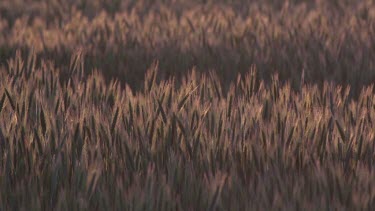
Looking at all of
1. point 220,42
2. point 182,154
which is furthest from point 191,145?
point 220,42

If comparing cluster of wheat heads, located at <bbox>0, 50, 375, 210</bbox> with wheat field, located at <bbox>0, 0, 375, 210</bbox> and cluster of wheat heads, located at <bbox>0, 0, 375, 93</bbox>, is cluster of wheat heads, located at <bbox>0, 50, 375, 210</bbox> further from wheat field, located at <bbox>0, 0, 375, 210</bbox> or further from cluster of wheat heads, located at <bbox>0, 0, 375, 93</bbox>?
cluster of wheat heads, located at <bbox>0, 0, 375, 93</bbox>

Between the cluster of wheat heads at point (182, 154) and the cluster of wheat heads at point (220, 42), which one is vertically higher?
the cluster of wheat heads at point (182, 154)

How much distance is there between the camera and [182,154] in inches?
92.0

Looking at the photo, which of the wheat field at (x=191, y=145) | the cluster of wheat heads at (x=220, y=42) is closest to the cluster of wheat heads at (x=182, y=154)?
the wheat field at (x=191, y=145)

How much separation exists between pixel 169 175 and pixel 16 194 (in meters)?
0.37

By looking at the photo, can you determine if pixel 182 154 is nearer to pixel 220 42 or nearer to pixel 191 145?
pixel 191 145

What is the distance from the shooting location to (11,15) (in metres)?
5.97

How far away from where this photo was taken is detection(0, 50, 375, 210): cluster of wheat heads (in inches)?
78.4

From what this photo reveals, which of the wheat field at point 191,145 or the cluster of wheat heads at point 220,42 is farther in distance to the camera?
the cluster of wheat heads at point 220,42

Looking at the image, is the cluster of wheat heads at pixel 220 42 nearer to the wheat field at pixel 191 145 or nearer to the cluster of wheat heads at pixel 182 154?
the wheat field at pixel 191 145

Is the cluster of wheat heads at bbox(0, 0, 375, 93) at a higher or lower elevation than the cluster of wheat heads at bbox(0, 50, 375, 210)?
lower

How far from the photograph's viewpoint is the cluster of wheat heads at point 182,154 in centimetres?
199

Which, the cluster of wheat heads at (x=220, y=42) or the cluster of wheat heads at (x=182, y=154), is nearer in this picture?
the cluster of wheat heads at (x=182, y=154)

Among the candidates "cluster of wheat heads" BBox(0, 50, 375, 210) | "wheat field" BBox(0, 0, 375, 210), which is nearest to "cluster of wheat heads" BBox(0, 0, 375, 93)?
"wheat field" BBox(0, 0, 375, 210)
